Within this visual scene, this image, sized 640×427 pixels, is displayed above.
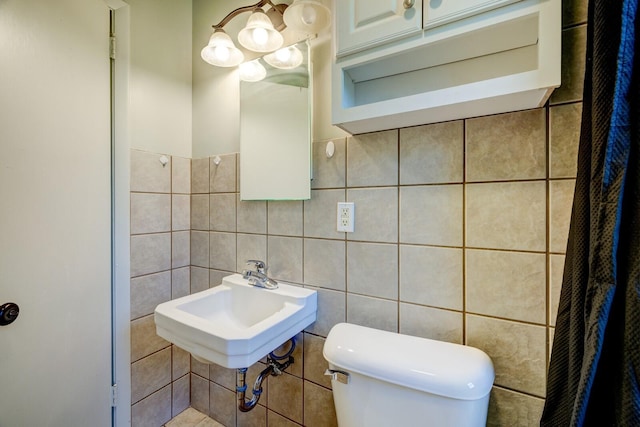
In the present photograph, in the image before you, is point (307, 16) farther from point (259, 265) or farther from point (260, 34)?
point (259, 265)

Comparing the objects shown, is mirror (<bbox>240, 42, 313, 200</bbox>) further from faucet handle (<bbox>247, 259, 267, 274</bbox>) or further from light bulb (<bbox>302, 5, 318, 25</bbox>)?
faucet handle (<bbox>247, 259, 267, 274</bbox>)

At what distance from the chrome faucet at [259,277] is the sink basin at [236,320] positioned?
0.02 meters

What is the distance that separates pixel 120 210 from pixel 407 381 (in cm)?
138

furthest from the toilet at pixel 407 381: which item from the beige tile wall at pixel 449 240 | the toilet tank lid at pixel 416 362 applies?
the beige tile wall at pixel 449 240

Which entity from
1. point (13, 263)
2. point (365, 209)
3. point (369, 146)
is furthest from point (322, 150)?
point (13, 263)

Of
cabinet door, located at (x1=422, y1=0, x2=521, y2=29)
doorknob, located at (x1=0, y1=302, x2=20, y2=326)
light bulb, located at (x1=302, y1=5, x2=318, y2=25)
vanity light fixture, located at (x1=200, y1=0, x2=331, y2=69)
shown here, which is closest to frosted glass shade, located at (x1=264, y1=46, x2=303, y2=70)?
vanity light fixture, located at (x1=200, y1=0, x2=331, y2=69)

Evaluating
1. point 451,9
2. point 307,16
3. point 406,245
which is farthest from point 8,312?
point 451,9

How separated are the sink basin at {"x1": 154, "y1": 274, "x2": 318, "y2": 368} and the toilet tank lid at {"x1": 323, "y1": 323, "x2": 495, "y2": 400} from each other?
0.69 ft

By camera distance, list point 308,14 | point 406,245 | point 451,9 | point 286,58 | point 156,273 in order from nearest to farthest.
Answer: point 451,9, point 406,245, point 308,14, point 286,58, point 156,273

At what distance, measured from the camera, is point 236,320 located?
1.27 m

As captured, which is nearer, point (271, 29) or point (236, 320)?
point (271, 29)

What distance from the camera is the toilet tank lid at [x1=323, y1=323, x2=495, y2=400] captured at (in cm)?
69

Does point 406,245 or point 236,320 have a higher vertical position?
point 406,245

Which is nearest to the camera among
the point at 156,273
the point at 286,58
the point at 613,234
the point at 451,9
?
the point at 613,234
